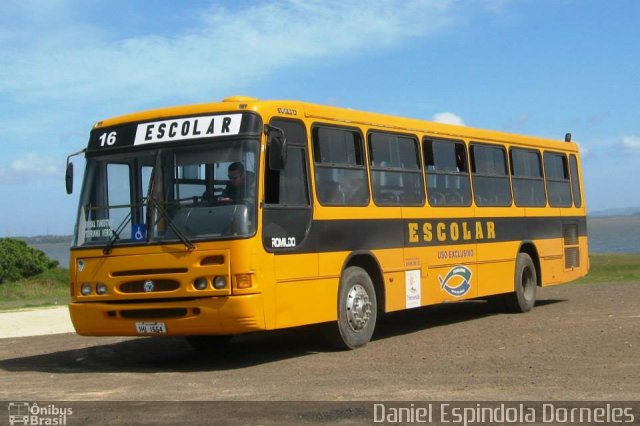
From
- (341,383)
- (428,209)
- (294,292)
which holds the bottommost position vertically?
(341,383)

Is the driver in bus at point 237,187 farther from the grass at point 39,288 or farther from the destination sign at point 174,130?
the grass at point 39,288

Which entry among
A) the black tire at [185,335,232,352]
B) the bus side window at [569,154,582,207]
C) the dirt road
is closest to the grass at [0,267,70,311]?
the dirt road

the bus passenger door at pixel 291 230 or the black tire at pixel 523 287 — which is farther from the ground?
the bus passenger door at pixel 291 230

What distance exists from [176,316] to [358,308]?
2.68m

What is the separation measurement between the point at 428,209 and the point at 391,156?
1237 mm

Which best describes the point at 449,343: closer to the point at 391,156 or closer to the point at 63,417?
the point at 391,156

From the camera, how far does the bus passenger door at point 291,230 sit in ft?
39.2

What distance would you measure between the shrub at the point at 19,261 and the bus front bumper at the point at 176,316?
28349 millimetres

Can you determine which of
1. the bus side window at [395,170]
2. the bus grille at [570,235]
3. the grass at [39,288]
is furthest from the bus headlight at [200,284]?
the grass at [39,288]

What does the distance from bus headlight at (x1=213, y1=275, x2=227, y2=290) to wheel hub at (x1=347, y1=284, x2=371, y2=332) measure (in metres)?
2.31

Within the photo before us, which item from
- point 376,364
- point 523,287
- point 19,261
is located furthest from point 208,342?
point 19,261

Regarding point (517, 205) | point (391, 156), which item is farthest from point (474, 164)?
point (391, 156)

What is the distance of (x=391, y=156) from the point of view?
47.9 feet

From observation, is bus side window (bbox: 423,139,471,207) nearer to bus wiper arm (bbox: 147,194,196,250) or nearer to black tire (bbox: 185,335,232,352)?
black tire (bbox: 185,335,232,352)
